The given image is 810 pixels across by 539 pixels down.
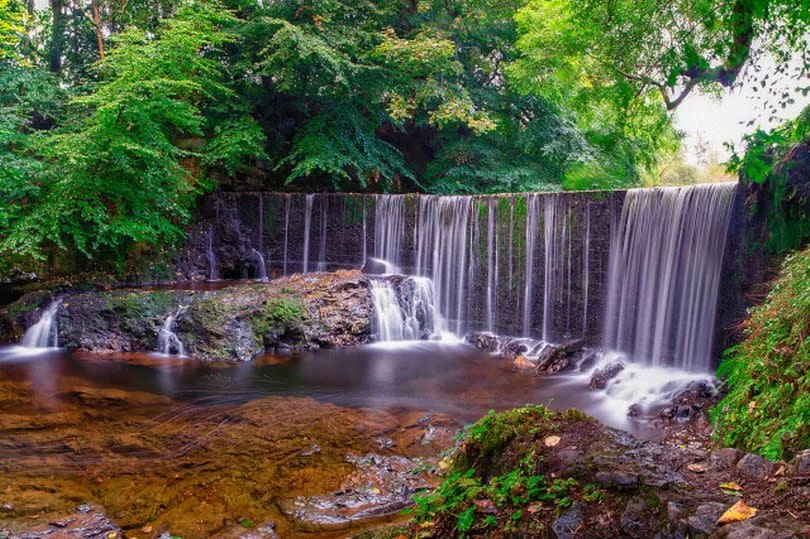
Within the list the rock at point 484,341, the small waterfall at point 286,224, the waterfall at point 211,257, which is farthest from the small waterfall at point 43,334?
the rock at point 484,341

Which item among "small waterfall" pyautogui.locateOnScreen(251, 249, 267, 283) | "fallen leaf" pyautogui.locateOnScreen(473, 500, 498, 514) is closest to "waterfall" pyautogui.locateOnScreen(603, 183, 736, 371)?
"fallen leaf" pyautogui.locateOnScreen(473, 500, 498, 514)

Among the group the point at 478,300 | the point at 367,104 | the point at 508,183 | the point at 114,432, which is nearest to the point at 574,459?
the point at 114,432

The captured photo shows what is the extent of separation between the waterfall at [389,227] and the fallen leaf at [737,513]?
1095 cm

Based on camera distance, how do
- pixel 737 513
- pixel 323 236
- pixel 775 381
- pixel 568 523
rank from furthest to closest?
1. pixel 323 236
2. pixel 775 381
3. pixel 568 523
4. pixel 737 513

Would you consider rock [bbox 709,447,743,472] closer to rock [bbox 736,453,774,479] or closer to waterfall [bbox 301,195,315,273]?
rock [bbox 736,453,774,479]

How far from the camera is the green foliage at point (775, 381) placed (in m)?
3.41

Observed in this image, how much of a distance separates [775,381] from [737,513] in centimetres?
270

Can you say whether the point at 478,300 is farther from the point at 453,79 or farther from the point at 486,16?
the point at 486,16

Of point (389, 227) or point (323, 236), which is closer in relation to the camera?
point (389, 227)

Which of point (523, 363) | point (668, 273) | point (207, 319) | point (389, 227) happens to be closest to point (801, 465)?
point (668, 273)

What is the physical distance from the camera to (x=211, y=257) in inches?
537

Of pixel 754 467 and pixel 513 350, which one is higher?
pixel 754 467

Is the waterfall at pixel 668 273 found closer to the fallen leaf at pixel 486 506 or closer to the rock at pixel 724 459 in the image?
the rock at pixel 724 459

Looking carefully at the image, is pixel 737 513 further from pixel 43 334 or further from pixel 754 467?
pixel 43 334
